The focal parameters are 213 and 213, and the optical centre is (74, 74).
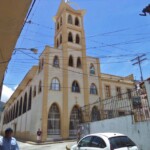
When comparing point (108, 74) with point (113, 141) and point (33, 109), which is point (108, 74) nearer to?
point (33, 109)

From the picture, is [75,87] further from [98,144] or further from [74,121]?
[98,144]

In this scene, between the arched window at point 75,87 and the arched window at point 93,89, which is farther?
the arched window at point 93,89

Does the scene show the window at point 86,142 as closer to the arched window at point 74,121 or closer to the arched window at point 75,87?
the arched window at point 74,121

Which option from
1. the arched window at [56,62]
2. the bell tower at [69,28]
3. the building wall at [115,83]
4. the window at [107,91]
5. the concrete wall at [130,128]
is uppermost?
the bell tower at [69,28]

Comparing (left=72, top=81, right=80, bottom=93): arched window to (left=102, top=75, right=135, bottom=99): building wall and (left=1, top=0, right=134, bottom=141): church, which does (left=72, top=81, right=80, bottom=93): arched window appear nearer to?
(left=1, top=0, right=134, bottom=141): church

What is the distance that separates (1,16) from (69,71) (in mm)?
25988

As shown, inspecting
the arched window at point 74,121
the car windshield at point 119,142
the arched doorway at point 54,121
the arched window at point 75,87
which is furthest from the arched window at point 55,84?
the car windshield at point 119,142

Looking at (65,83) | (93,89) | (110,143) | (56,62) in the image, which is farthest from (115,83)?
(110,143)

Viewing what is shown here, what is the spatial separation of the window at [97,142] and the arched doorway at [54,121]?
19.2 m

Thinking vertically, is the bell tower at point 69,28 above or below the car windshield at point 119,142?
above

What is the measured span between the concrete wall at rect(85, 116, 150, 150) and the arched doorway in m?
12.4

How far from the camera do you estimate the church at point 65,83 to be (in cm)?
2802

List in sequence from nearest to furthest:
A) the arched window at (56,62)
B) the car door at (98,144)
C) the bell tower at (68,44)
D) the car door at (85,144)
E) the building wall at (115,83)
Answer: the car door at (98,144), the car door at (85,144), the bell tower at (68,44), the arched window at (56,62), the building wall at (115,83)

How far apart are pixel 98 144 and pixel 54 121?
20221mm
